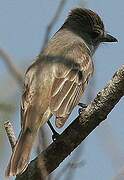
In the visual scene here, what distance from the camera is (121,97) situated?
4633mm

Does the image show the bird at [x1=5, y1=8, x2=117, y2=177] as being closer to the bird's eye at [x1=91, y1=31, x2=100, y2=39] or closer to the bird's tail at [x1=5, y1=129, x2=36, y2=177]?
the bird's tail at [x1=5, y1=129, x2=36, y2=177]

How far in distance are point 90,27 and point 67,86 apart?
6.17ft

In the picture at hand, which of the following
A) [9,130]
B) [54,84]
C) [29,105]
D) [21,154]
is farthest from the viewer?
[54,84]

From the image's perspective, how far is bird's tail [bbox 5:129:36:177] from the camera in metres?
4.72

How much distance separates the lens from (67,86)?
19.4ft

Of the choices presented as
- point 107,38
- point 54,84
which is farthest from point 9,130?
point 107,38

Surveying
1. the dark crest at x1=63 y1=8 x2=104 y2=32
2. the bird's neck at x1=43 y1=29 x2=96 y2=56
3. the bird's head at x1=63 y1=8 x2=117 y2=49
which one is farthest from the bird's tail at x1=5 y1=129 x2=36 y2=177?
the dark crest at x1=63 y1=8 x2=104 y2=32

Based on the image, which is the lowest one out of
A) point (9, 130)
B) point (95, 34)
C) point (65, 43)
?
point (95, 34)

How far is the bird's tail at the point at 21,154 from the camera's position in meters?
4.72

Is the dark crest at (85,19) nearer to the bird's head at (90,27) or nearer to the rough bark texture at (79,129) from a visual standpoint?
the bird's head at (90,27)

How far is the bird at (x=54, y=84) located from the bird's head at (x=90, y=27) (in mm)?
14

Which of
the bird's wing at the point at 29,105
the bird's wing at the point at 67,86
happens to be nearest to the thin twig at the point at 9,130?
the bird's wing at the point at 29,105

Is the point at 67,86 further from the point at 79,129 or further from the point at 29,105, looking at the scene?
the point at 79,129

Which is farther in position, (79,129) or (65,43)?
(65,43)
